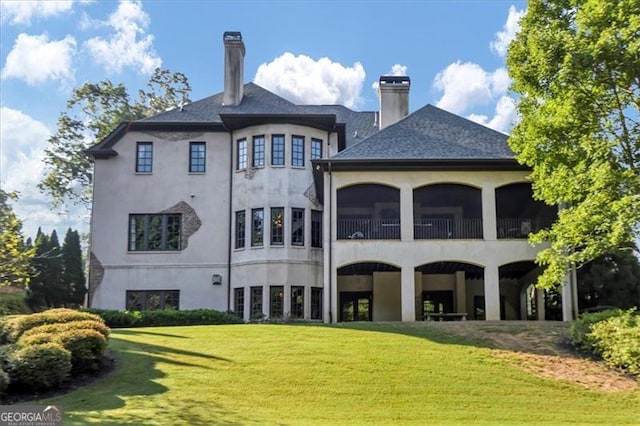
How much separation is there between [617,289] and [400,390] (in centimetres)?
1707

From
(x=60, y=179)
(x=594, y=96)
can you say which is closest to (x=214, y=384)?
(x=594, y=96)

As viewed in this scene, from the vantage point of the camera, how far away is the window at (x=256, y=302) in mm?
26453

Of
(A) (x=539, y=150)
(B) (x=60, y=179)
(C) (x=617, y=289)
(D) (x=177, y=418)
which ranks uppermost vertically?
(B) (x=60, y=179)

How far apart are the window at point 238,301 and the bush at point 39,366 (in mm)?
13563

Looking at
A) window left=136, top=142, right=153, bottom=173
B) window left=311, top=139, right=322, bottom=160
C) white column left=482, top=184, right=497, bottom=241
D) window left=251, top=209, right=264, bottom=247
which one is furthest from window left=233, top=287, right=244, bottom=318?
white column left=482, top=184, right=497, bottom=241

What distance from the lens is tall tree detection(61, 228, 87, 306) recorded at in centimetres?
3344

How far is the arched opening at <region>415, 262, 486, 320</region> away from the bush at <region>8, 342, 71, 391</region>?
17165mm

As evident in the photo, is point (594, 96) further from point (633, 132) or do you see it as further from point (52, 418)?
point (52, 418)

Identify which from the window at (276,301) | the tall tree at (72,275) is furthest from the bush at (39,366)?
the tall tree at (72,275)

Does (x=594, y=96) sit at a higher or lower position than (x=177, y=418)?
higher

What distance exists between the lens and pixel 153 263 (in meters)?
28.2

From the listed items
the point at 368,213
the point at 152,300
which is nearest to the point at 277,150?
the point at 368,213

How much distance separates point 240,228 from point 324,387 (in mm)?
14696

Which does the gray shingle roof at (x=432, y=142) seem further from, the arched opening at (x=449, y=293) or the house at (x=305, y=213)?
the arched opening at (x=449, y=293)
